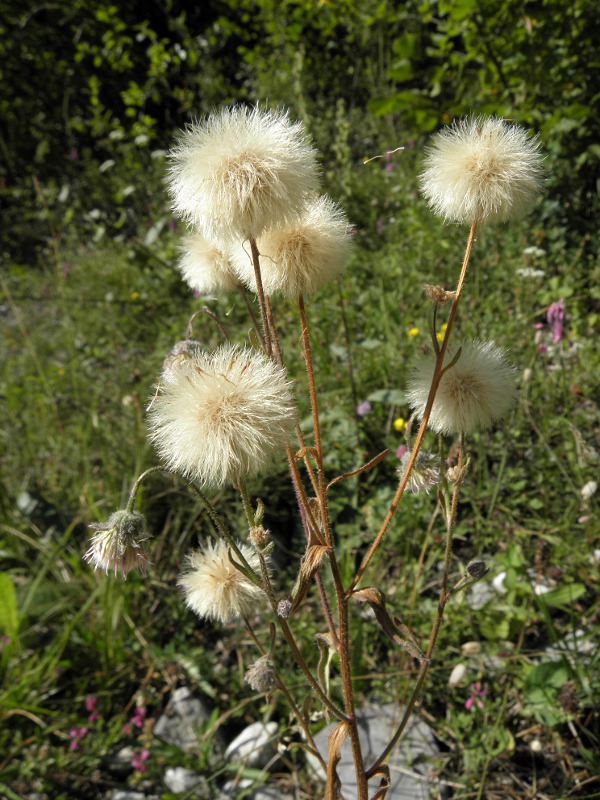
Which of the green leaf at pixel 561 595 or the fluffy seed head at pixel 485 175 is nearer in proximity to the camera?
the fluffy seed head at pixel 485 175

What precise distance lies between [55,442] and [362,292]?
1.75 meters

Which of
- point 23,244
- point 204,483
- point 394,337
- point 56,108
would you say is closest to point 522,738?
point 204,483

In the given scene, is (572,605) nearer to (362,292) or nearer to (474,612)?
(474,612)

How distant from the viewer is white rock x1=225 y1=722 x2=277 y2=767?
181cm

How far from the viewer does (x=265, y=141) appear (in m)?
0.89

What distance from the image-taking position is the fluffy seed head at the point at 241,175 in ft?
2.78

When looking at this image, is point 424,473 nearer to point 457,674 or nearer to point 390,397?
point 457,674

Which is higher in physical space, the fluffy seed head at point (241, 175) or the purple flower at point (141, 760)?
the fluffy seed head at point (241, 175)

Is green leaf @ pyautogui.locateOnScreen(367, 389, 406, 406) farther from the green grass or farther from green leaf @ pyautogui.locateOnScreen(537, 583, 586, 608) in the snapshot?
green leaf @ pyautogui.locateOnScreen(537, 583, 586, 608)

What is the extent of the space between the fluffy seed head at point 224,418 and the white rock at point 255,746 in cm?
125

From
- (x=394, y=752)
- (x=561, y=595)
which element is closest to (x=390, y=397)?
(x=561, y=595)

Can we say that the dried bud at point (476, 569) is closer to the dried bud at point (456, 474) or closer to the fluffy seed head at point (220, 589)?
the dried bud at point (456, 474)

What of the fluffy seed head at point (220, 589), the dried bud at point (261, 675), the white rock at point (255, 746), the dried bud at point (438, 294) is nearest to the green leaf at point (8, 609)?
the white rock at point (255, 746)

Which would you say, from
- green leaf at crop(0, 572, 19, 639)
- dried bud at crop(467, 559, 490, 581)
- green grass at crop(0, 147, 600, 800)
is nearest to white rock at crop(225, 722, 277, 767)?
green grass at crop(0, 147, 600, 800)
